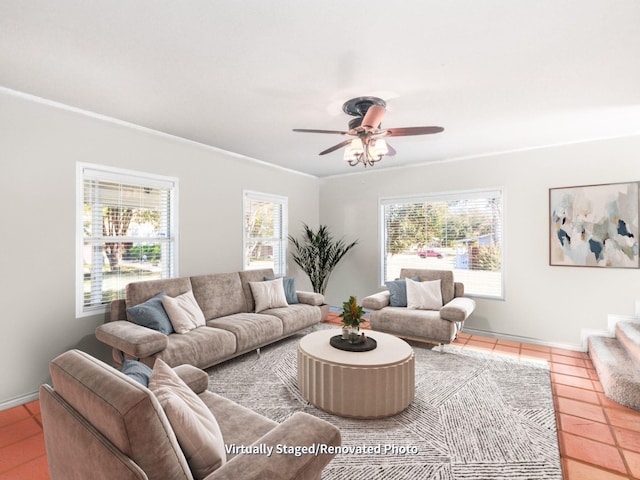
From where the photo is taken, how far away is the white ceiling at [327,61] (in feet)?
5.61

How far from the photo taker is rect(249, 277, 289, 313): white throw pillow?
418 cm

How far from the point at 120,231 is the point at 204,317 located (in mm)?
1249

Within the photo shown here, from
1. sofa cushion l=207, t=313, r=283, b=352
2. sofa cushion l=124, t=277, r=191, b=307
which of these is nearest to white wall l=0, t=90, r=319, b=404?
sofa cushion l=124, t=277, r=191, b=307

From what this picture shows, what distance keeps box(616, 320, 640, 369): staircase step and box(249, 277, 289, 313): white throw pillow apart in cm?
355

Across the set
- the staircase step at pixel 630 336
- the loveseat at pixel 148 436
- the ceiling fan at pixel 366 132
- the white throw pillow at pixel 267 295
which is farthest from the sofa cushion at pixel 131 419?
the staircase step at pixel 630 336

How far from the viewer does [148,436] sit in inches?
40.8

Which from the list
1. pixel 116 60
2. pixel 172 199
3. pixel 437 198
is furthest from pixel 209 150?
pixel 437 198

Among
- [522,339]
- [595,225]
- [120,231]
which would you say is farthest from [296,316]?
[595,225]

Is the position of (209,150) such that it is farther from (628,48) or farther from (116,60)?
(628,48)

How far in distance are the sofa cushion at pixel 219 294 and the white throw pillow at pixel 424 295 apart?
2.14 m

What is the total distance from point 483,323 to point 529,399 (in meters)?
1.88

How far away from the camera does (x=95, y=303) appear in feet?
10.6

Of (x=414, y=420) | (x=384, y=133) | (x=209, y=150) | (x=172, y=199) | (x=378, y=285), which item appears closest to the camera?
(x=414, y=420)

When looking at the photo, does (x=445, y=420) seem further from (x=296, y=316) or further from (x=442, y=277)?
(x=442, y=277)
